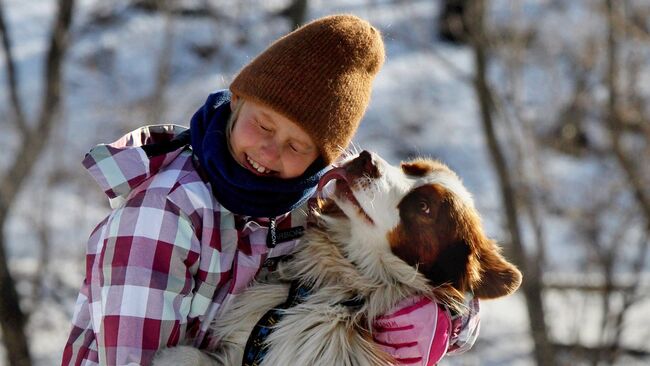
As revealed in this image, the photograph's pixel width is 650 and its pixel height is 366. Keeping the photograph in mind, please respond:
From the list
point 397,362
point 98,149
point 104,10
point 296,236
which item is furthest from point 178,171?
point 104,10

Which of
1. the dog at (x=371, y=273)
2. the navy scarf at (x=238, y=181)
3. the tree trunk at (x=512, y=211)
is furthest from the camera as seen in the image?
the tree trunk at (x=512, y=211)

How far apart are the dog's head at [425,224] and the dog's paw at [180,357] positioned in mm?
572

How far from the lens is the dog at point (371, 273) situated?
2443mm

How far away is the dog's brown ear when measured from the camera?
251 centimetres

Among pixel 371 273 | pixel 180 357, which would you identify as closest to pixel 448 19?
pixel 371 273

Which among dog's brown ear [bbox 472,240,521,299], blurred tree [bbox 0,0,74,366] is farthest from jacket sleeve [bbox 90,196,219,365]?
blurred tree [bbox 0,0,74,366]

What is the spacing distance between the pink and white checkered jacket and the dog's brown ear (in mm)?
177

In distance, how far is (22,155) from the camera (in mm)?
8953

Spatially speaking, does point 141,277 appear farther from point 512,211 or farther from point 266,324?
point 512,211

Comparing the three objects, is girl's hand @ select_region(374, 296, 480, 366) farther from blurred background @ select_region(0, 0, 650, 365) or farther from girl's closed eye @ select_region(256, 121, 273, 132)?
blurred background @ select_region(0, 0, 650, 365)

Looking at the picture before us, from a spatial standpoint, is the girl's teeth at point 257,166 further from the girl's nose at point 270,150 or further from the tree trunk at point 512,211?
the tree trunk at point 512,211

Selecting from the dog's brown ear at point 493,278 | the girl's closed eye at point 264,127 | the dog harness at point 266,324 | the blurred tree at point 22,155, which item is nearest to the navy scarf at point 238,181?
the girl's closed eye at point 264,127

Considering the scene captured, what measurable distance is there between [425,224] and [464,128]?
495 inches

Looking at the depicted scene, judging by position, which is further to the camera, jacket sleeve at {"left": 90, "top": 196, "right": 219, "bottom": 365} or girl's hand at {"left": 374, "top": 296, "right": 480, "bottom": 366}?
girl's hand at {"left": 374, "top": 296, "right": 480, "bottom": 366}
